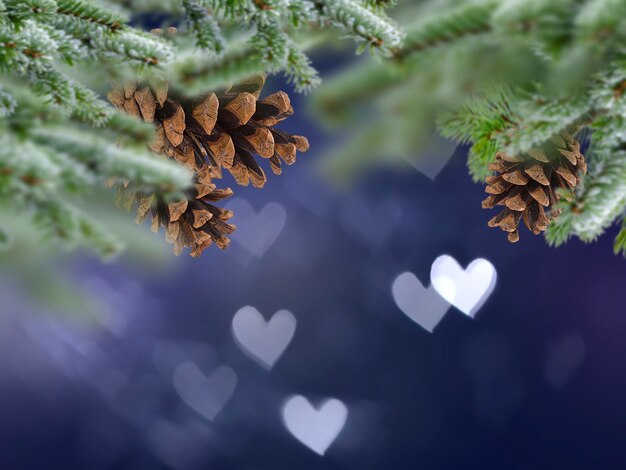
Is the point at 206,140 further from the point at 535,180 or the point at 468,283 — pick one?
the point at 468,283

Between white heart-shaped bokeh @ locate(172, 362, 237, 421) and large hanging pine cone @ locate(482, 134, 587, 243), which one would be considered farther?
white heart-shaped bokeh @ locate(172, 362, 237, 421)

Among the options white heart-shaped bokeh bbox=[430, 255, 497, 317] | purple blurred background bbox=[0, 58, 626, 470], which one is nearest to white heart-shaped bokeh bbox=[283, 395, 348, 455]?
purple blurred background bbox=[0, 58, 626, 470]

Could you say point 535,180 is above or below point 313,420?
above

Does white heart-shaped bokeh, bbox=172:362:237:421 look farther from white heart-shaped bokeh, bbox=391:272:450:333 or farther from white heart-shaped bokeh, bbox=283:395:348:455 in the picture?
white heart-shaped bokeh, bbox=391:272:450:333

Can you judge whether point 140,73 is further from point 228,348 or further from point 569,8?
point 228,348

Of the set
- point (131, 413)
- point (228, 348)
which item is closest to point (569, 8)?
point (228, 348)

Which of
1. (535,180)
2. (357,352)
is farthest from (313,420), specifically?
(535,180)
